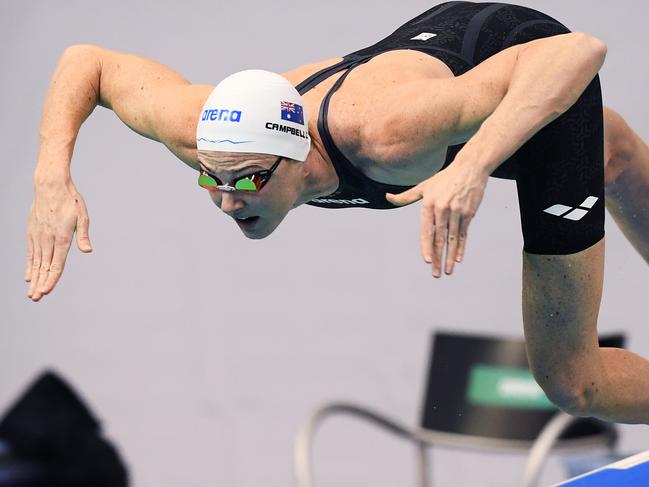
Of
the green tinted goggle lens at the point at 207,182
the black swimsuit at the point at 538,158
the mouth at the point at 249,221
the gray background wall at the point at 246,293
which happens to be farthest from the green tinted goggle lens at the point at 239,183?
the gray background wall at the point at 246,293

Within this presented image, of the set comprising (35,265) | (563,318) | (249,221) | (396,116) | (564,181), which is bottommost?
(563,318)

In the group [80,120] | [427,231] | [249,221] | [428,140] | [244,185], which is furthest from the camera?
[80,120]

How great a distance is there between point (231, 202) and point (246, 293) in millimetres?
3784

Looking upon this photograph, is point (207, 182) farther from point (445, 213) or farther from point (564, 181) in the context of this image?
point (564, 181)

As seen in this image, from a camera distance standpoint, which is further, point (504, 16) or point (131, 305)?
point (131, 305)

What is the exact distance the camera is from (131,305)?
6.78 m

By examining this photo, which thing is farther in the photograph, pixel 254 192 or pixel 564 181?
pixel 564 181

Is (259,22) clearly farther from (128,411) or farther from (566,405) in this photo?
(566,405)

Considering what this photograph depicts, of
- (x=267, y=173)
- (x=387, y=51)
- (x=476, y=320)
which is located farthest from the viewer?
(x=476, y=320)

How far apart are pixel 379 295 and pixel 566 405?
329 cm

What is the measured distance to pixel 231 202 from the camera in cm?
299

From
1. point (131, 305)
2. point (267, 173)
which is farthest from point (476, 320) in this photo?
point (267, 173)

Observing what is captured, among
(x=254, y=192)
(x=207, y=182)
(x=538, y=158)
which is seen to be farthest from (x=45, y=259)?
(x=538, y=158)

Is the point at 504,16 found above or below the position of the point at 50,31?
below
